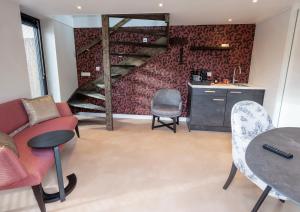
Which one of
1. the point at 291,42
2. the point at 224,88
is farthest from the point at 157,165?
the point at 291,42

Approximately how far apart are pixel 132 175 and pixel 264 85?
280cm

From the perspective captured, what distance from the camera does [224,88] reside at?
3453 millimetres

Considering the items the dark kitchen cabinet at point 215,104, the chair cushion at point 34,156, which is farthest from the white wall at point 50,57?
the dark kitchen cabinet at point 215,104

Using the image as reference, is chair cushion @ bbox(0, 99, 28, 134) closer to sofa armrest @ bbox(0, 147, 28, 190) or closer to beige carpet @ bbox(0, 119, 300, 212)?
beige carpet @ bbox(0, 119, 300, 212)

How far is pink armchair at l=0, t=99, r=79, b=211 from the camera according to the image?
1.47 metres

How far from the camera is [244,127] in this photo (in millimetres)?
1797

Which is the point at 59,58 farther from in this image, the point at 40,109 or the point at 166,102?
the point at 166,102

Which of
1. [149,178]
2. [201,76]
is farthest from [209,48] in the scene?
[149,178]

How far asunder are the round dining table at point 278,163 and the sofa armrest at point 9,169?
1.71 m

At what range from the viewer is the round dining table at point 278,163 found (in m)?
0.94

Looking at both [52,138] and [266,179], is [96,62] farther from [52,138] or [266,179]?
[266,179]

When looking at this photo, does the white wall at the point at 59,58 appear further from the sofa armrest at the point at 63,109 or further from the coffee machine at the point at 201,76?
the coffee machine at the point at 201,76

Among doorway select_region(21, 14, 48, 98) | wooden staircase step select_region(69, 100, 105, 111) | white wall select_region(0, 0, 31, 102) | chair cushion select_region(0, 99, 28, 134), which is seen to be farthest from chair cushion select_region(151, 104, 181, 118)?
doorway select_region(21, 14, 48, 98)

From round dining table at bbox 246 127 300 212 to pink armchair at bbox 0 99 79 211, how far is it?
5.62 ft
